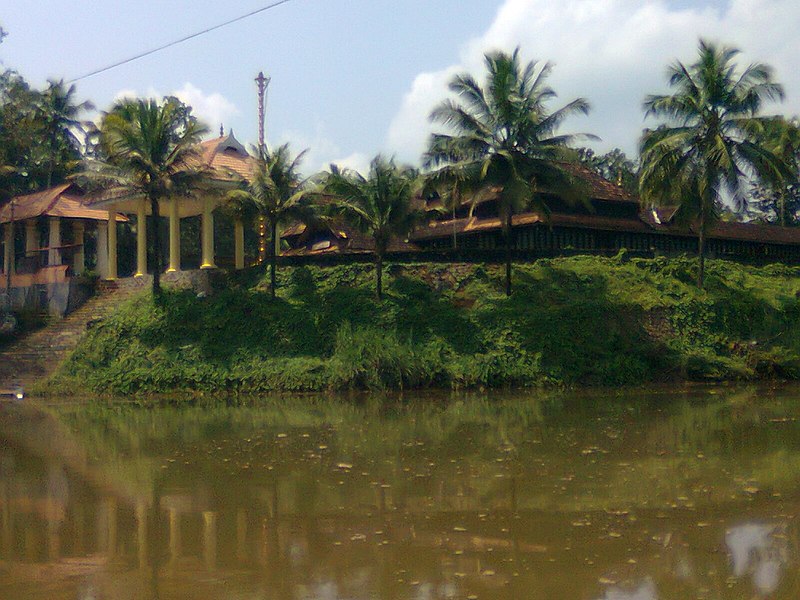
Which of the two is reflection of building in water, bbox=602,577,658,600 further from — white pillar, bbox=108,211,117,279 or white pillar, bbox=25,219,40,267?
white pillar, bbox=25,219,40,267

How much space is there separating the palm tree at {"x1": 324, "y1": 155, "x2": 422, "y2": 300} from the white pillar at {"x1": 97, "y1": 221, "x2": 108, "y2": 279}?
12.3 meters

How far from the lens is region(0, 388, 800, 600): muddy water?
7.33 metres

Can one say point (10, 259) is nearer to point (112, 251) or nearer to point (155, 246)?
point (112, 251)

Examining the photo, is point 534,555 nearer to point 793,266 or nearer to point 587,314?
point 587,314

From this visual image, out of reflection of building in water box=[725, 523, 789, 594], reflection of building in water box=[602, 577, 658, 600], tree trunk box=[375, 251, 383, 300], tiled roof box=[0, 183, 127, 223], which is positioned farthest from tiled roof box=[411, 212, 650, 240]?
reflection of building in water box=[602, 577, 658, 600]

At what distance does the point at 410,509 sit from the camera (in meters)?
9.89

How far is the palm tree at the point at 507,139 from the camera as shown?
28.1m

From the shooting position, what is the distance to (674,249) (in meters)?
37.6

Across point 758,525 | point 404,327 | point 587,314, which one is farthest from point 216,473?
point 587,314

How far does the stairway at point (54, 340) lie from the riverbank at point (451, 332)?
98cm

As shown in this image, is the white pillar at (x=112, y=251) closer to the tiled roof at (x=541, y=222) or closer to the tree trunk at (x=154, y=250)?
the tree trunk at (x=154, y=250)

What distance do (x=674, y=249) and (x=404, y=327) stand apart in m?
15.8

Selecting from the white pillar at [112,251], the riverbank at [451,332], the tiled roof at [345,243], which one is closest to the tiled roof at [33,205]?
the white pillar at [112,251]

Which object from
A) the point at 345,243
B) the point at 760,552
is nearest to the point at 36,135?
the point at 345,243
